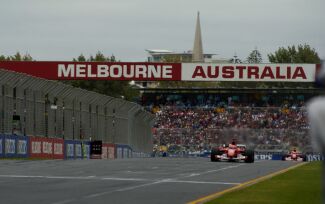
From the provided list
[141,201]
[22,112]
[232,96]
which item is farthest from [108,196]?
[232,96]

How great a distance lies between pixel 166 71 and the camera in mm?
66812

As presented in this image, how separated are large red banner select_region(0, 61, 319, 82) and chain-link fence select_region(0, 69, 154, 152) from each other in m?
3.43

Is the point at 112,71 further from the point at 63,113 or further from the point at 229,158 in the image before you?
the point at 229,158

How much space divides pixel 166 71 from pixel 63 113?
19219 millimetres

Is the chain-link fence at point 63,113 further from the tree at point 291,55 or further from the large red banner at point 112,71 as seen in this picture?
the tree at point 291,55

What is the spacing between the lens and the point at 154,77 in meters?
67.2

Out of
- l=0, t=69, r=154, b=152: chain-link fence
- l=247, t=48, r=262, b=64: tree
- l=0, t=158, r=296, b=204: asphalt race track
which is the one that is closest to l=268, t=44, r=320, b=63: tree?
l=247, t=48, r=262, b=64: tree

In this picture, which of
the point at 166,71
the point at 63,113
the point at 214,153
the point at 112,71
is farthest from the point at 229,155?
the point at 112,71

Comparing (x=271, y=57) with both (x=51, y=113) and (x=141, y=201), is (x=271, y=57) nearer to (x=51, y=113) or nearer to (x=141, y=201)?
(x=51, y=113)

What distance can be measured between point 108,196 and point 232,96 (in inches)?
2883

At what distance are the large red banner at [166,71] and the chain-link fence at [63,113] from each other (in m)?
3.43

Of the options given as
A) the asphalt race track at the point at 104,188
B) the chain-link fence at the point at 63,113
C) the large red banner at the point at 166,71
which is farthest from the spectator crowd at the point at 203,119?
the asphalt race track at the point at 104,188

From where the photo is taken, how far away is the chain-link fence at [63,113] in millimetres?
39844

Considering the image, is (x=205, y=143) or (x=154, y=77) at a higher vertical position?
(x=154, y=77)
